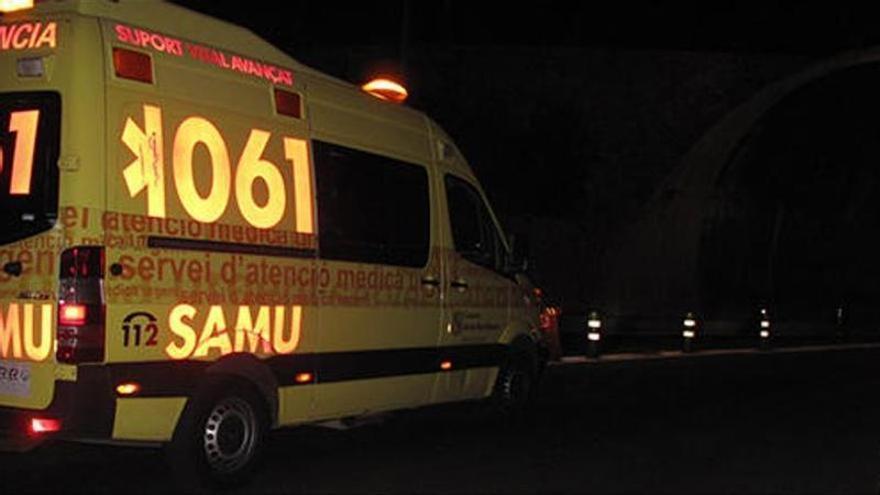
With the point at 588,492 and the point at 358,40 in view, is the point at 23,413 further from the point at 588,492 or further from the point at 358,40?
the point at 358,40

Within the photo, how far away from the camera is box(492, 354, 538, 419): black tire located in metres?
10.5

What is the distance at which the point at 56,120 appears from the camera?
636 cm

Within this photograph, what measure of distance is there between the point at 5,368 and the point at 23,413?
12.2 inches

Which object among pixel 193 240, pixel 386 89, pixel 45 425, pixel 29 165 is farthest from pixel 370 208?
pixel 45 425

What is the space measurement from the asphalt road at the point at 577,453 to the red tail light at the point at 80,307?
131 cm

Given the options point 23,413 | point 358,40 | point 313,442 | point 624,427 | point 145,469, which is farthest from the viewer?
point 358,40

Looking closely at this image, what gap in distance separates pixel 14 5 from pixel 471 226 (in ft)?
14.8

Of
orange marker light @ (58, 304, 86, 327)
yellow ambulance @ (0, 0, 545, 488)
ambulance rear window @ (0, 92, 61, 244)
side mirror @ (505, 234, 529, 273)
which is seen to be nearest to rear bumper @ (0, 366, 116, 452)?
yellow ambulance @ (0, 0, 545, 488)

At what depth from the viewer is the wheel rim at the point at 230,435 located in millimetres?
6980

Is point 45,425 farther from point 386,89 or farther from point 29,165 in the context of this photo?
point 386,89

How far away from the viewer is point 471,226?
9.90 m

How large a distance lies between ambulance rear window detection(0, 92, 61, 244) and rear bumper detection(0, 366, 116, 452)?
36.0 inches

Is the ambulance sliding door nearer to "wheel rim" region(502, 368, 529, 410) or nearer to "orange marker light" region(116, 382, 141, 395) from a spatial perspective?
"wheel rim" region(502, 368, 529, 410)

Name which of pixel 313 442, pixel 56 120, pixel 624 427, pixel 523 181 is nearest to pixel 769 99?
pixel 523 181
